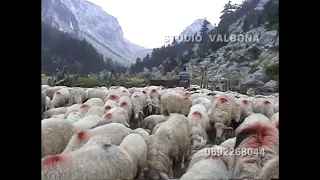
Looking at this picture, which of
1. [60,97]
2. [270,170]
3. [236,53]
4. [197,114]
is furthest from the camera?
[197,114]

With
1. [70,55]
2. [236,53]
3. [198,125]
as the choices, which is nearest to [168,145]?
[198,125]

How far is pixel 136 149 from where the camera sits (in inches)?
101

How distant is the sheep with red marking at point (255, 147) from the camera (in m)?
2.32

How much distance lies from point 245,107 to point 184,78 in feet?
1.52

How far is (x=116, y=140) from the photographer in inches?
103

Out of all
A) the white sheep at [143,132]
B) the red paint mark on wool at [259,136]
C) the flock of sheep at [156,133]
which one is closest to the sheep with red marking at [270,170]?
the flock of sheep at [156,133]

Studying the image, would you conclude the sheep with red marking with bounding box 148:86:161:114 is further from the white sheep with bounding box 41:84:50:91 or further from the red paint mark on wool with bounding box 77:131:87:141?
the white sheep with bounding box 41:84:50:91

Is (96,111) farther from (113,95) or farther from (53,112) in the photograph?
(53,112)
